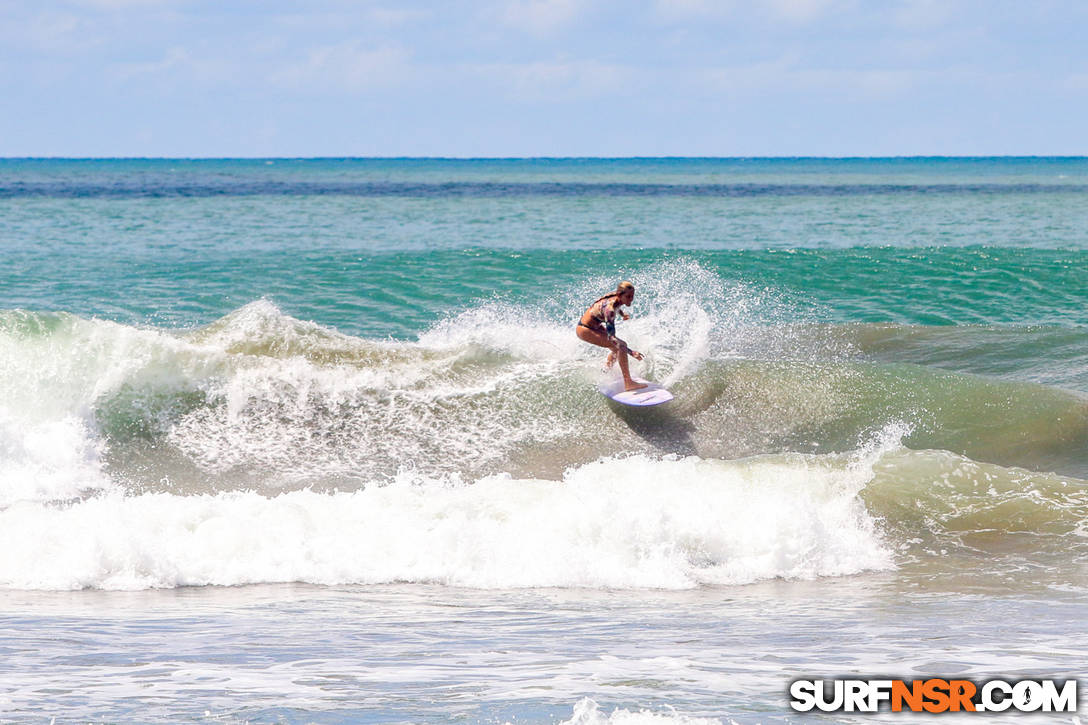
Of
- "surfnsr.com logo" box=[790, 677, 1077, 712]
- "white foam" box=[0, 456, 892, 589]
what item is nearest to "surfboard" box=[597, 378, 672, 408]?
"white foam" box=[0, 456, 892, 589]

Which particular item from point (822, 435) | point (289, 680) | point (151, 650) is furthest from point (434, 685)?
point (822, 435)

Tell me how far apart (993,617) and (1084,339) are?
1152 centimetres

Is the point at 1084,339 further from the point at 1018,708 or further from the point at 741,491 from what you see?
the point at 1018,708

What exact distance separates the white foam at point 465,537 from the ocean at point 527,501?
0.10ft

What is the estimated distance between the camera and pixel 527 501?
9.57 meters

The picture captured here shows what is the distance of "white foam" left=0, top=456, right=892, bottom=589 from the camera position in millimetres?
8281

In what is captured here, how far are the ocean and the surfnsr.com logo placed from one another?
12 centimetres

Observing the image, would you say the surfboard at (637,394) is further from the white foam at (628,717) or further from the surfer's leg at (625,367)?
the white foam at (628,717)

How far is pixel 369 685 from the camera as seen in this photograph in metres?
5.43

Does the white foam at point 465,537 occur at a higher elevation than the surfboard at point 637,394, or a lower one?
lower

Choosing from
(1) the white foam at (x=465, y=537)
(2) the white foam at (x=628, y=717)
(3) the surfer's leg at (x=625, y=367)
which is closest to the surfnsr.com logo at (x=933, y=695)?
(2) the white foam at (x=628, y=717)

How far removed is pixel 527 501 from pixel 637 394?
3462mm

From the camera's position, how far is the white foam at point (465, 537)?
8281 mm

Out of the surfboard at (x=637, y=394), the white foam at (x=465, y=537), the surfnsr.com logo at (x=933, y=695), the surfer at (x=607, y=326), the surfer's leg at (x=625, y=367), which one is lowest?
the white foam at (x=465, y=537)
